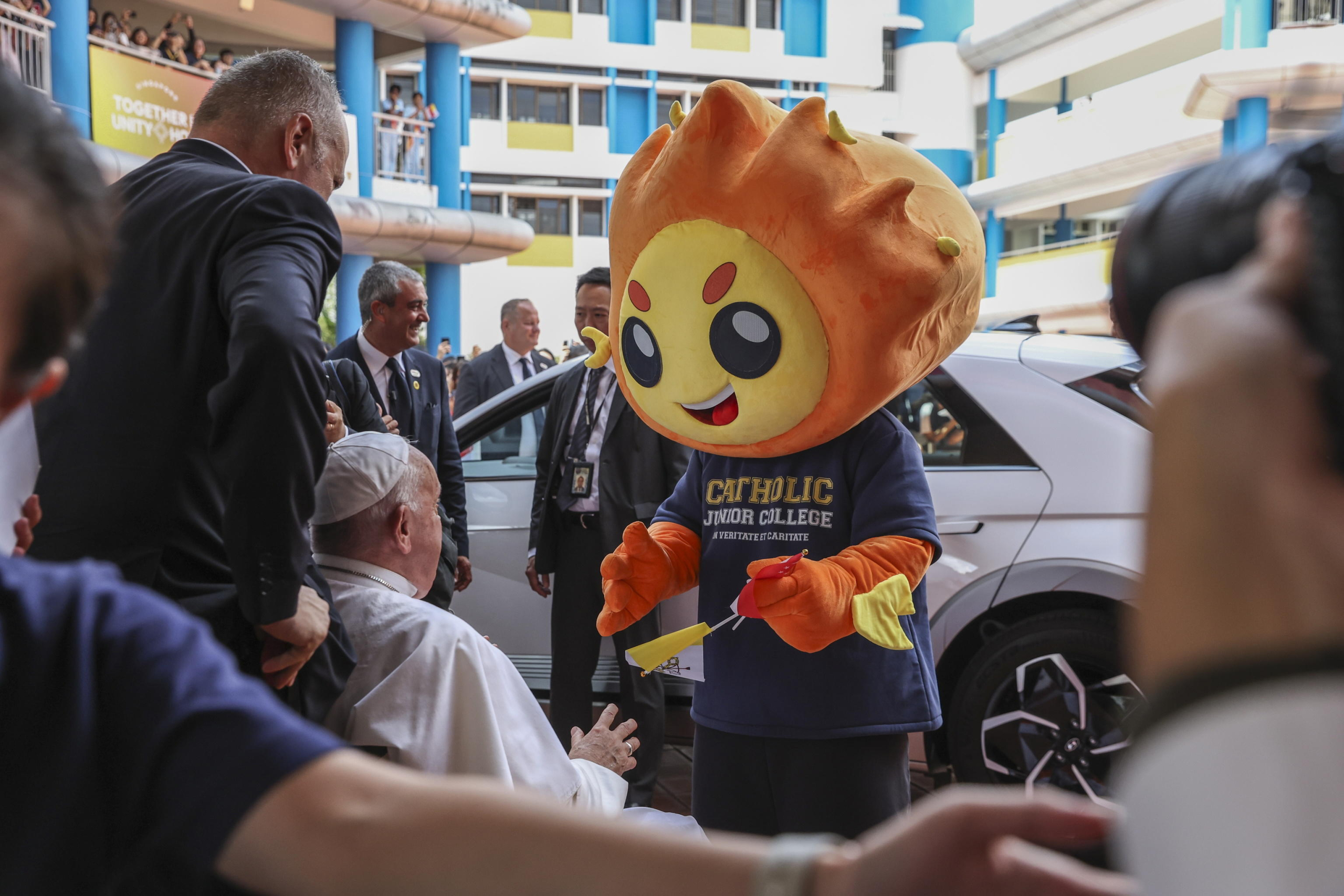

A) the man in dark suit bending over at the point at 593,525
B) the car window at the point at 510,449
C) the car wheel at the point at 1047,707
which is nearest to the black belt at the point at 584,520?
the man in dark suit bending over at the point at 593,525

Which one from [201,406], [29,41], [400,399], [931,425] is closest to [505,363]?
[400,399]

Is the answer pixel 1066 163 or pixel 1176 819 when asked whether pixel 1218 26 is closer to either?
pixel 1066 163

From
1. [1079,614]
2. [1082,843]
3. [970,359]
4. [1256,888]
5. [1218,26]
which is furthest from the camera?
[1218,26]

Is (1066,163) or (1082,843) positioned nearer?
(1082,843)

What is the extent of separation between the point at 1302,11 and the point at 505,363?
19127 millimetres

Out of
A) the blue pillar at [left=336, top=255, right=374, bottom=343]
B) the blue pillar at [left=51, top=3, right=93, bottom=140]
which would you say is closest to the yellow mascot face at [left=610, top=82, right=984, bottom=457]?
the blue pillar at [left=51, top=3, right=93, bottom=140]

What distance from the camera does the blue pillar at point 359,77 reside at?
15.7 m

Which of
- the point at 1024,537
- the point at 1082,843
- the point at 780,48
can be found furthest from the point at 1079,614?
the point at 780,48

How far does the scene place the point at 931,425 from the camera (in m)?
4.36

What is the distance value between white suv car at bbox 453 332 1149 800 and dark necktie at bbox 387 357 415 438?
2.19 m

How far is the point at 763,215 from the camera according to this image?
2551mm

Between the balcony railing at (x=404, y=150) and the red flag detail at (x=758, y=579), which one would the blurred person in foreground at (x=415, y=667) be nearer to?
the red flag detail at (x=758, y=579)

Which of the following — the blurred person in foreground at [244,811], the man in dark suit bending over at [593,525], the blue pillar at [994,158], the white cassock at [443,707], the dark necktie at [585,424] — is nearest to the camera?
the blurred person in foreground at [244,811]

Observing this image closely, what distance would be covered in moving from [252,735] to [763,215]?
6.04 ft
